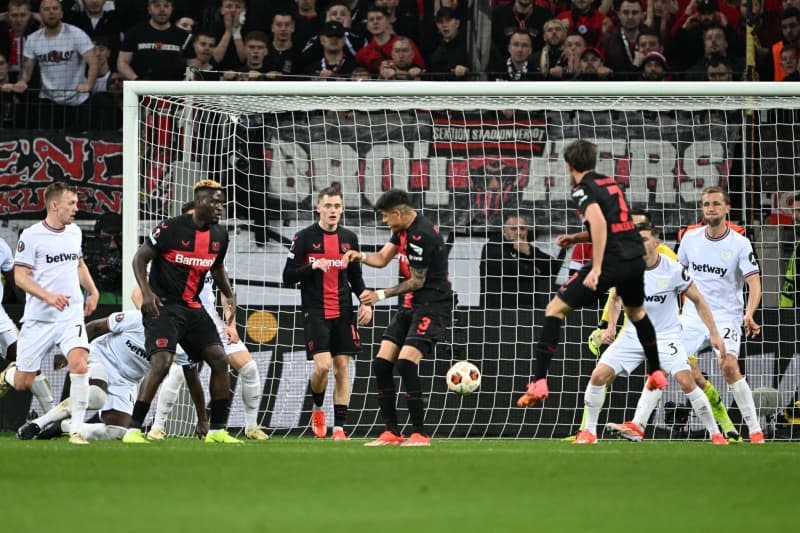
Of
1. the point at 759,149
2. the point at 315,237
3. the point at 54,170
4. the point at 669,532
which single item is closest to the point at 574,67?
the point at 759,149

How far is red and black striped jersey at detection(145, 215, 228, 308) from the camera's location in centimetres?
1117

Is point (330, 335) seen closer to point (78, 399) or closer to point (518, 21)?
point (78, 399)

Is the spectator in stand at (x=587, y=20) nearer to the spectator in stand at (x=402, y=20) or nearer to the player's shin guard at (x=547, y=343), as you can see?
the spectator in stand at (x=402, y=20)

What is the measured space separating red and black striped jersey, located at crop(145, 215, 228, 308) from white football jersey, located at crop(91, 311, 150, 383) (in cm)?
112

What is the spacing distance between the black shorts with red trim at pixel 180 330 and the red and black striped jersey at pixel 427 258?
1679 mm

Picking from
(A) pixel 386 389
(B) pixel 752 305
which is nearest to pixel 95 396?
(A) pixel 386 389

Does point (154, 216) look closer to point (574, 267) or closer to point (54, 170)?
point (54, 170)

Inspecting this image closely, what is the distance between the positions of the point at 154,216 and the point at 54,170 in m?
1.23

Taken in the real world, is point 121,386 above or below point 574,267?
below

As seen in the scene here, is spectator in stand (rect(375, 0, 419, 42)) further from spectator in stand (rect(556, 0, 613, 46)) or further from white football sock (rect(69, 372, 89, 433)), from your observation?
white football sock (rect(69, 372, 89, 433))

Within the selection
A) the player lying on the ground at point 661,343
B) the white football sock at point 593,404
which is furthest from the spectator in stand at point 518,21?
the white football sock at point 593,404

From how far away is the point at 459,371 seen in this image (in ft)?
41.3

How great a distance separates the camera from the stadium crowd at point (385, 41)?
15.8 m

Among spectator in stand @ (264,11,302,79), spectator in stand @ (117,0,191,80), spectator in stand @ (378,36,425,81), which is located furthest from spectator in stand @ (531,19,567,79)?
spectator in stand @ (117,0,191,80)
